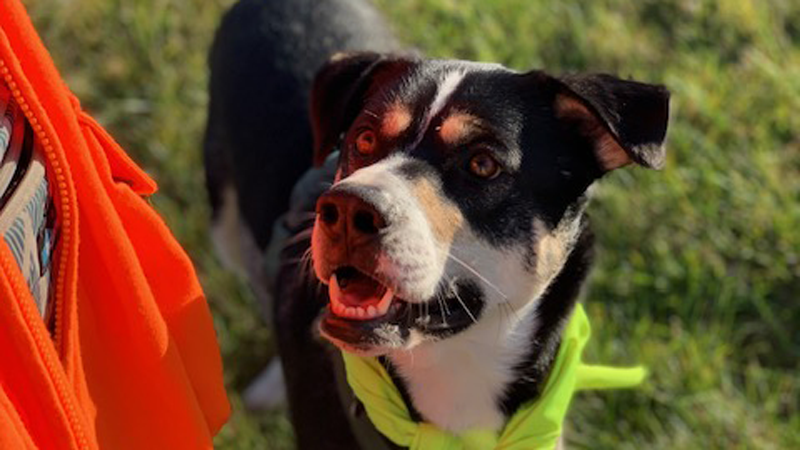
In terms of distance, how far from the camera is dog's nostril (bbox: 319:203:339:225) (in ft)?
6.90

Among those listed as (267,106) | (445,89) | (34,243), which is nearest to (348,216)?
(445,89)

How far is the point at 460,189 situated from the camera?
229 cm

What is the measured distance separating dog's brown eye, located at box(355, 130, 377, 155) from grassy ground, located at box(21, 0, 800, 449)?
1463 millimetres

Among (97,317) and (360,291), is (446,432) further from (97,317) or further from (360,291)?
(97,317)

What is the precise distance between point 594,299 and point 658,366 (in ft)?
1.26

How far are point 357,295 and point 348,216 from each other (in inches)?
9.3

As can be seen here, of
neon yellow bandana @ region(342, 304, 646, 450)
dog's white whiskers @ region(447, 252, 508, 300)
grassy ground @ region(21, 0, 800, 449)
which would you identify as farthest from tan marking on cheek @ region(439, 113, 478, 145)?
grassy ground @ region(21, 0, 800, 449)

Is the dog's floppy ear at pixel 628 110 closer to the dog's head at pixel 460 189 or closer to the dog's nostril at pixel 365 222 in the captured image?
the dog's head at pixel 460 189

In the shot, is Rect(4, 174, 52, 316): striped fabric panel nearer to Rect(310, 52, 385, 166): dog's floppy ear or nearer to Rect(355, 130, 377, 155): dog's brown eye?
Rect(355, 130, 377, 155): dog's brown eye

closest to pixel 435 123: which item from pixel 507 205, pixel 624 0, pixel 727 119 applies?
pixel 507 205

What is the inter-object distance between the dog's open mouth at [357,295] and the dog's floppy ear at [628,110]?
22.4 inches

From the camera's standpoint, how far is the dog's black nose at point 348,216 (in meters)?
2.05

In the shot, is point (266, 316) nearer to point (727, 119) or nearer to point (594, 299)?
point (594, 299)

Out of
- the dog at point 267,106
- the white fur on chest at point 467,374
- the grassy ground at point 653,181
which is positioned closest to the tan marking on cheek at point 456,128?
the white fur on chest at point 467,374
